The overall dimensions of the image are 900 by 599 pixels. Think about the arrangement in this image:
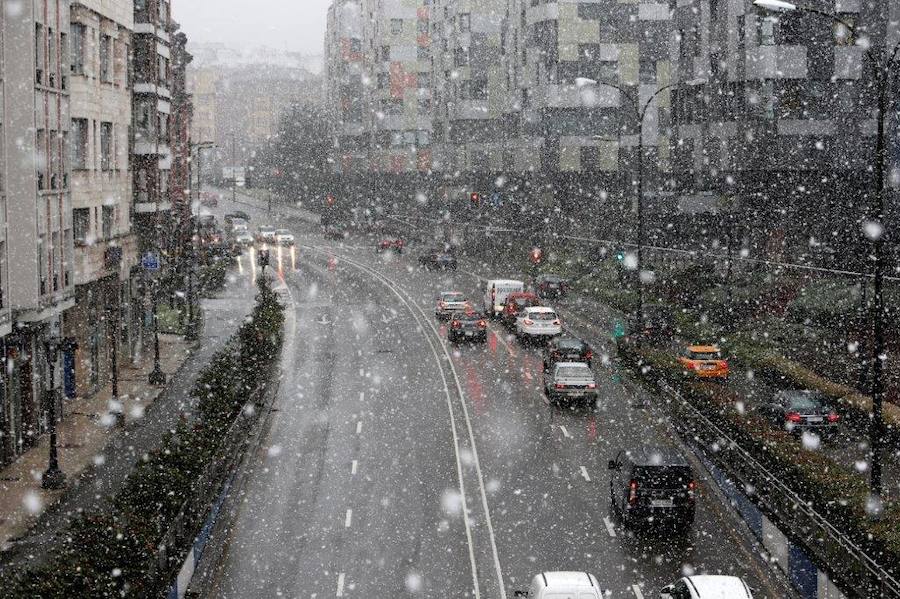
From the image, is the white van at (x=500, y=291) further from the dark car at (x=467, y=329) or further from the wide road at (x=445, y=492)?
the wide road at (x=445, y=492)

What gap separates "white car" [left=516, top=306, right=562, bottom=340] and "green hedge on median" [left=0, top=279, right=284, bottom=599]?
19.3m

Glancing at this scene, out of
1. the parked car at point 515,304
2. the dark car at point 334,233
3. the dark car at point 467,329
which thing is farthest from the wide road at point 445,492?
the dark car at point 334,233

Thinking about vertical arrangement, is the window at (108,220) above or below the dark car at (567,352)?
above

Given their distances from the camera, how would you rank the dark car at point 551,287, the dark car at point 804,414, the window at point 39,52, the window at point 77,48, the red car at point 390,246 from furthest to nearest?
the red car at point 390,246
the dark car at point 551,287
the window at point 77,48
the window at point 39,52
the dark car at point 804,414

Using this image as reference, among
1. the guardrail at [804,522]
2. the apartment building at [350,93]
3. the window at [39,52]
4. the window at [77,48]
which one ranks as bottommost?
the guardrail at [804,522]

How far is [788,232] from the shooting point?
193ft

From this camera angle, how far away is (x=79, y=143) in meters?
42.8

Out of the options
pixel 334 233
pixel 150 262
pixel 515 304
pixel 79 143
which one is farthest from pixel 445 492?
pixel 334 233

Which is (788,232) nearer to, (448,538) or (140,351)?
(140,351)

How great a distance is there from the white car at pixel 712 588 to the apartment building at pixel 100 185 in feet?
84.7

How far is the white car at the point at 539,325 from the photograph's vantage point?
5350 cm

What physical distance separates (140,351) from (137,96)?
11464 mm

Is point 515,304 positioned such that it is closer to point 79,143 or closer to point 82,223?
point 82,223

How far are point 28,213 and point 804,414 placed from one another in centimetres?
2316
